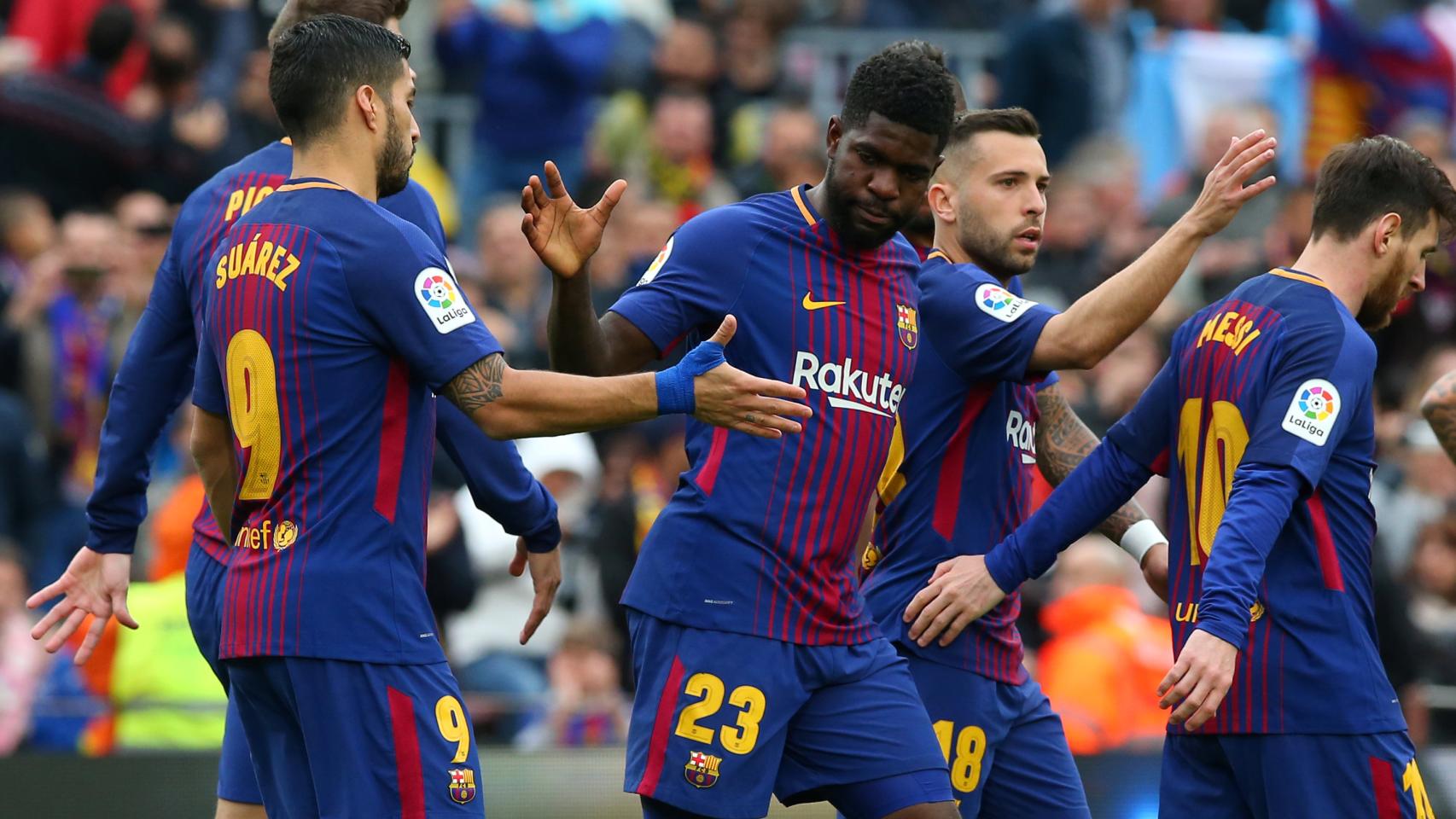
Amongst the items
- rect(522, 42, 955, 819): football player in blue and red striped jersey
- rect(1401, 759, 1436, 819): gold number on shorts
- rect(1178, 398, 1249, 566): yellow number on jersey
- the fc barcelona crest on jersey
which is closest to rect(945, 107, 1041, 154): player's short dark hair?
rect(522, 42, 955, 819): football player in blue and red striped jersey

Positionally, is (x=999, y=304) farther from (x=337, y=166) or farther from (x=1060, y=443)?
(x=337, y=166)

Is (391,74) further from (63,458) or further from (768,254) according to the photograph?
(63,458)

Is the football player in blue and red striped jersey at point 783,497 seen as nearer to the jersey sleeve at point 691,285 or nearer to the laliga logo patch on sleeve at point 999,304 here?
the jersey sleeve at point 691,285

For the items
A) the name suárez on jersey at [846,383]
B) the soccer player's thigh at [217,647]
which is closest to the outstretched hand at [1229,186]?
the name suárez on jersey at [846,383]

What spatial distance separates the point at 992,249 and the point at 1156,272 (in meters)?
0.75

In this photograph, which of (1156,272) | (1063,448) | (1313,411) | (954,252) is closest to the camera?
(1313,411)

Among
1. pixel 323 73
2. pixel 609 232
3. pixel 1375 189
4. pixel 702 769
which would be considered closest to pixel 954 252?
pixel 1375 189

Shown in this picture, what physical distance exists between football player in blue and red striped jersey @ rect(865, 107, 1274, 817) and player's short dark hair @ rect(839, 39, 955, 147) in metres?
0.59

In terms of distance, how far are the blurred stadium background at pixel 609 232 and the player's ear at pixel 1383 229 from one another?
318cm

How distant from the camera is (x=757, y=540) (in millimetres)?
5340

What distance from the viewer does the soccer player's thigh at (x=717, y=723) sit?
207 inches

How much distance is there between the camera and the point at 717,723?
525cm

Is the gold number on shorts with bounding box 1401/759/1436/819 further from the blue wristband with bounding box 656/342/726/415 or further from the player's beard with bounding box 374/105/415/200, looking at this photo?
the player's beard with bounding box 374/105/415/200

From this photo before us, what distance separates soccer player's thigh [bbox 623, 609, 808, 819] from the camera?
5.25 metres
